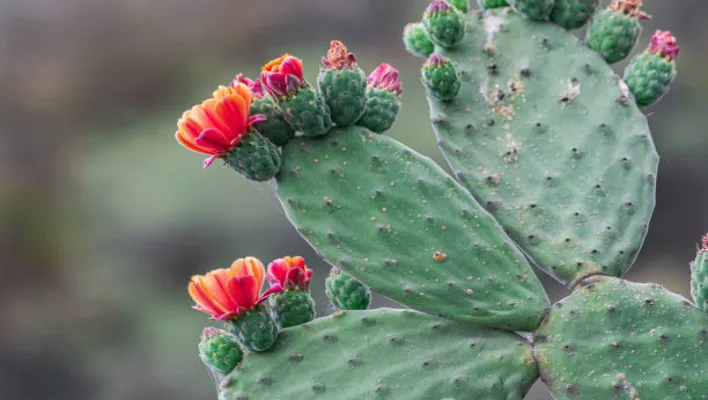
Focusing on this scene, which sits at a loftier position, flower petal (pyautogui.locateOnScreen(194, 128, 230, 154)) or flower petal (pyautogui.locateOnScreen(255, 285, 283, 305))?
flower petal (pyautogui.locateOnScreen(194, 128, 230, 154))

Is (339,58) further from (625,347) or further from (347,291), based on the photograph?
(625,347)

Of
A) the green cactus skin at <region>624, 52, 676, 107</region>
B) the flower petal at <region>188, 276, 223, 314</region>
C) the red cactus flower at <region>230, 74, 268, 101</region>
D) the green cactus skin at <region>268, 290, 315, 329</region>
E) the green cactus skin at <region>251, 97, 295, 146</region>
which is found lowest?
the green cactus skin at <region>268, 290, 315, 329</region>

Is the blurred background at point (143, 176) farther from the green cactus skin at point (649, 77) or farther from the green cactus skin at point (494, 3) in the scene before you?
the green cactus skin at point (649, 77)

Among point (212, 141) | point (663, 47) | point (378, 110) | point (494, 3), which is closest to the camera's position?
point (212, 141)

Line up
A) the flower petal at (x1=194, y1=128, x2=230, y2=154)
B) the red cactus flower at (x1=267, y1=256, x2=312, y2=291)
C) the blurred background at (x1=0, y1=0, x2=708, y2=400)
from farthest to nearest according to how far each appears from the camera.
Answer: the blurred background at (x1=0, y1=0, x2=708, y2=400), the red cactus flower at (x1=267, y1=256, x2=312, y2=291), the flower petal at (x1=194, y1=128, x2=230, y2=154)

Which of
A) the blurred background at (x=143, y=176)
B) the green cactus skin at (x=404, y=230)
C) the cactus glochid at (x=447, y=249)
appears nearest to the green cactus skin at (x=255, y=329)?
the cactus glochid at (x=447, y=249)

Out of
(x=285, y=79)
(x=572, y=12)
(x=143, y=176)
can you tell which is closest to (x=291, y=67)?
(x=285, y=79)

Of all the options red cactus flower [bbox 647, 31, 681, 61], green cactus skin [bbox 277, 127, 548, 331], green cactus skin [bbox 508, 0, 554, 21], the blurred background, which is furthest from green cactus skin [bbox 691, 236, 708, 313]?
the blurred background

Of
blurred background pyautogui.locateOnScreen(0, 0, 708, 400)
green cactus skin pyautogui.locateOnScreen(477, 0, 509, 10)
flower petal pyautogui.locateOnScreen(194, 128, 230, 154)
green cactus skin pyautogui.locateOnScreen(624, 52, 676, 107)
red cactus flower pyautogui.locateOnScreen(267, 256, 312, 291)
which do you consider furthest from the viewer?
blurred background pyautogui.locateOnScreen(0, 0, 708, 400)

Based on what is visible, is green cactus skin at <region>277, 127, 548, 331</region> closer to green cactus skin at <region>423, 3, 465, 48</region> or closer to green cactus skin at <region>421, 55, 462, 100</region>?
green cactus skin at <region>421, 55, 462, 100</region>
